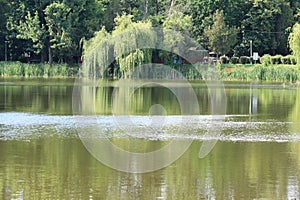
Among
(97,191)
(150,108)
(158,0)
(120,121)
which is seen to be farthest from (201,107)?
(158,0)

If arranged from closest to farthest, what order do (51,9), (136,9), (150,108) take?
(150,108)
(51,9)
(136,9)

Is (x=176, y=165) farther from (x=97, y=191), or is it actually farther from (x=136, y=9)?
(x=136, y=9)

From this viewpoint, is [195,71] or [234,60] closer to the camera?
[195,71]

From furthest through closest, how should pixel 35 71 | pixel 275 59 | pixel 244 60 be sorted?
pixel 244 60
pixel 275 59
pixel 35 71

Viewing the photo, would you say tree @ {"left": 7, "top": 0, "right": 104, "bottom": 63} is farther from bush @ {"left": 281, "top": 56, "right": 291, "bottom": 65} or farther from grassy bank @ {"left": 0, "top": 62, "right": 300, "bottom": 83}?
bush @ {"left": 281, "top": 56, "right": 291, "bottom": 65}

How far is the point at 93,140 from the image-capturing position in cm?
1684

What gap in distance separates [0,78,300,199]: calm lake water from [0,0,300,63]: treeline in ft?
96.0

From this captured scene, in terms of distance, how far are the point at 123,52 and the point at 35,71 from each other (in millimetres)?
10414

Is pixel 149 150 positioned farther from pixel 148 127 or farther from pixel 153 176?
pixel 148 127

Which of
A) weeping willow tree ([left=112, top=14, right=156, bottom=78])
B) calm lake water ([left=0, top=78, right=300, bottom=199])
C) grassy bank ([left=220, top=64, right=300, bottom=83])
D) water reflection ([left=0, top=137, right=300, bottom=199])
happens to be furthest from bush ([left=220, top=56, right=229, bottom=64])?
water reflection ([left=0, top=137, right=300, bottom=199])

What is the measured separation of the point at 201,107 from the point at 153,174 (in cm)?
1434

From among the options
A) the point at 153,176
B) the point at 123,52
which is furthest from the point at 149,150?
the point at 123,52

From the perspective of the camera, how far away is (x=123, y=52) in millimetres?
45219

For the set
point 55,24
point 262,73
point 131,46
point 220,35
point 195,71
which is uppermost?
point 55,24
